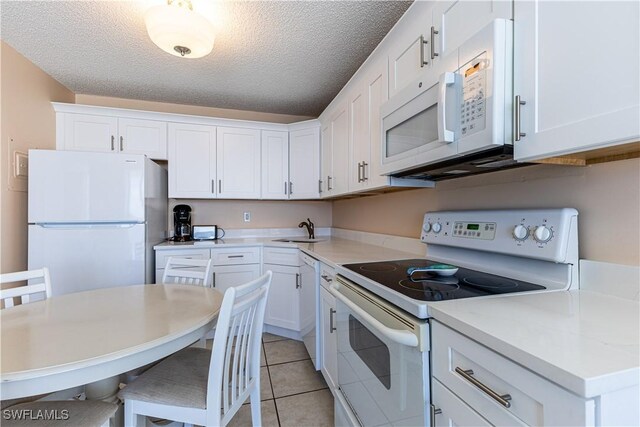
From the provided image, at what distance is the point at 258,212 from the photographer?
3525 mm

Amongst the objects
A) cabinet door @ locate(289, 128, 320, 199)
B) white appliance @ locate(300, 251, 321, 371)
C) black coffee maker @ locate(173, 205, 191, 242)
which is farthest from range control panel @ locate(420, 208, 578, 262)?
black coffee maker @ locate(173, 205, 191, 242)

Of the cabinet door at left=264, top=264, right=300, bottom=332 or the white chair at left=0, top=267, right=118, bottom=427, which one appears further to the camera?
the cabinet door at left=264, top=264, right=300, bottom=332

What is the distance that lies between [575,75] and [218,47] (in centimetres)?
209

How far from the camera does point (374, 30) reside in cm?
194

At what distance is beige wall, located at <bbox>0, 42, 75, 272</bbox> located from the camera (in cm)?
206

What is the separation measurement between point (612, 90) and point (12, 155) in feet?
10.6

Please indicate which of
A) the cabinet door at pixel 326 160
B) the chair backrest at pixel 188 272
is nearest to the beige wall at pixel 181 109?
the cabinet door at pixel 326 160

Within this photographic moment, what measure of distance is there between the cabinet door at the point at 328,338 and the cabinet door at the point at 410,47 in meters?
1.27

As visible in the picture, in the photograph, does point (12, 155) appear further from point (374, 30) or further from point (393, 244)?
point (393, 244)

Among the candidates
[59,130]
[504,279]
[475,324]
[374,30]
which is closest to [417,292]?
[475,324]

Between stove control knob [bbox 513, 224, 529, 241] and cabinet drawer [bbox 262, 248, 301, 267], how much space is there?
1.83 metres

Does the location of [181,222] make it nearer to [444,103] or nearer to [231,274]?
Answer: [231,274]

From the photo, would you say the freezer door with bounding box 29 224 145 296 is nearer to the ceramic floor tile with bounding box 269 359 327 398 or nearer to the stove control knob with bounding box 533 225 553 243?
the ceramic floor tile with bounding box 269 359 327 398

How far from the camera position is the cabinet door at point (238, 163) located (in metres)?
3.09
